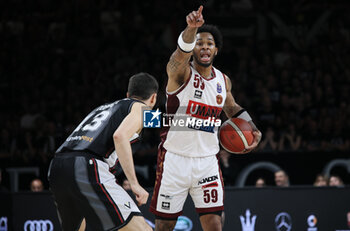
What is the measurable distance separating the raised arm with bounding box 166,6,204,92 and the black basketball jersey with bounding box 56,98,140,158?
80 centimetres

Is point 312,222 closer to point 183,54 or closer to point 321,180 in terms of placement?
point 321,180

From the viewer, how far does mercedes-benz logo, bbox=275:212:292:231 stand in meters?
7.73

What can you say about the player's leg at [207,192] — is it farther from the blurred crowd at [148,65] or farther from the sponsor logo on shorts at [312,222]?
the blurred crowd at [148,65]

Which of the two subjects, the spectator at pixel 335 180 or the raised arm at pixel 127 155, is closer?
the raised arm at pixel 127 155

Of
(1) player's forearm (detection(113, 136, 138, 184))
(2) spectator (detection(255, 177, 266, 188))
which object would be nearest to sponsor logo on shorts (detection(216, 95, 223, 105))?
(1) player's forearm (detection(113, 136, 138, 184))

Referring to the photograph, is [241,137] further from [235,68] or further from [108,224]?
[235,68]

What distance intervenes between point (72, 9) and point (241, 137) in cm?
962

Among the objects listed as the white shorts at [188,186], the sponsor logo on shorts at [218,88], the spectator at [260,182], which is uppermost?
the sponsor logo on shorts at [218,88]

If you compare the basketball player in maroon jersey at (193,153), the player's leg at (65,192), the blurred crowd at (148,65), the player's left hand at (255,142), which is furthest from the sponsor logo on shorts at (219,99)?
the blurred crowd at (148,65)

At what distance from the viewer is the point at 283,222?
7.76m

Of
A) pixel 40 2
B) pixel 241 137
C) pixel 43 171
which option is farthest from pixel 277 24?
pixel 241 137

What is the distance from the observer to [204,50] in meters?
5.55

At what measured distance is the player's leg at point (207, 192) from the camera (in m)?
5.43

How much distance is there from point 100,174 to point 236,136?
1.81 meters
